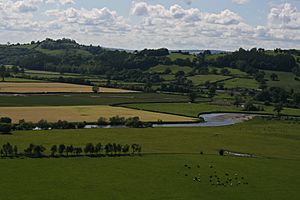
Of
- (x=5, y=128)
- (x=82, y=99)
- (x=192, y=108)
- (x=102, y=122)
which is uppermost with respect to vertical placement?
(x=82, y=99)

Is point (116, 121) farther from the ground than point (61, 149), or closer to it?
closer to it

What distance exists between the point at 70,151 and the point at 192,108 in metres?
75.6

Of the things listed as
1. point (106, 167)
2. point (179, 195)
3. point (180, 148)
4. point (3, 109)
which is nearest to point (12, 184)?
point (106, 167)

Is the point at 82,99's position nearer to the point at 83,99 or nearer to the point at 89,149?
the point at 83,99

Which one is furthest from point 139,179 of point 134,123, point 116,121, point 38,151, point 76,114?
Answer: point 76,114

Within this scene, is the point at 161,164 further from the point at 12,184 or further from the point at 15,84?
the point at 15,84

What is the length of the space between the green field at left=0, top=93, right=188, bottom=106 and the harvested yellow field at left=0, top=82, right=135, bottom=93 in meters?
11.7

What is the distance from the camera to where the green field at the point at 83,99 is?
148 meters

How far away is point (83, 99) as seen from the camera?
16200 centimetres

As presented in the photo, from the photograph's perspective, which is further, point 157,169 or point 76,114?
point 76,114

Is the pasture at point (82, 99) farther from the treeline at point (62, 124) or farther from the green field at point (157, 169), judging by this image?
the green field at point (157, 169)

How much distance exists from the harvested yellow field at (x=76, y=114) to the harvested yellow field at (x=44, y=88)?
128 feet

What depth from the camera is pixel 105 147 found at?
3238 inches

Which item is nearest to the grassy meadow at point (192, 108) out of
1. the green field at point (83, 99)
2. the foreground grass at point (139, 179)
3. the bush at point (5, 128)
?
the green field at point (83, 99)
